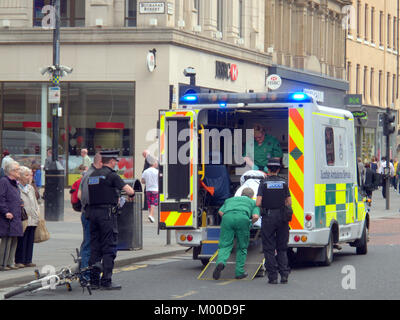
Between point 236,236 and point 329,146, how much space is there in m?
2.82

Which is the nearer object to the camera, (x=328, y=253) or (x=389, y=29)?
(x=328, y=253)

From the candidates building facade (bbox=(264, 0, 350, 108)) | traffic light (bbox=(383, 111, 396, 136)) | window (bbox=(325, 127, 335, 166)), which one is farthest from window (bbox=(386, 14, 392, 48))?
window (bbox=(325, 127, 335, 166))

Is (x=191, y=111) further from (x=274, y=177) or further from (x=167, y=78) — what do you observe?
(x=167, y=78)

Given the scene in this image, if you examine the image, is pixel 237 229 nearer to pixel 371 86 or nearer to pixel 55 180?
pixel 55 180

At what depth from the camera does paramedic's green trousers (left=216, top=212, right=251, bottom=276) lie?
1480 cm

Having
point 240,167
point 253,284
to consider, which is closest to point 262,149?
point 240,167

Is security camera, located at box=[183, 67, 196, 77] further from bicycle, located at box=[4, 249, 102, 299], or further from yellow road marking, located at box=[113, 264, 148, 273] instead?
bicycle, located at box=[4, 249, 102, 299]

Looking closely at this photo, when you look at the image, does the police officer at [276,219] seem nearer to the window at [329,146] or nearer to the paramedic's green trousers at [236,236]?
the paramedic's green trousers at [236,236]

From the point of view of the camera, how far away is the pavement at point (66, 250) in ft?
49.1

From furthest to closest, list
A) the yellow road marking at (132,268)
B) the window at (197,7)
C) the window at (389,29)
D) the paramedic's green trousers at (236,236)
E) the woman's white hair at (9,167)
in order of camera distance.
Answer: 1. the window at (389,29)
2. the window at (197,7)
3. the yellow road marking at (132,268)
4. the woman's white hair at (9,167)
5. the paramedic's green trousers at (236,236)

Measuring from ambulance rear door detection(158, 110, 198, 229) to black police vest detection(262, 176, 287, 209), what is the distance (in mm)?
1908

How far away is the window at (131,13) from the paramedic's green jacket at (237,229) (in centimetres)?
2002

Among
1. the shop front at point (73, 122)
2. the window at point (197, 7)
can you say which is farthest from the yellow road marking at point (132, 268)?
the window at point (197, 7)

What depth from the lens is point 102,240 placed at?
1360 cm
